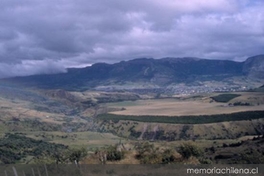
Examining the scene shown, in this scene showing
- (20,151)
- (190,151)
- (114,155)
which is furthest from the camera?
(20,151)

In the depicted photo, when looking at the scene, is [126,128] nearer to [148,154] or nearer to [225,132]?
[225,132]

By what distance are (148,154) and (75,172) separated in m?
11.3

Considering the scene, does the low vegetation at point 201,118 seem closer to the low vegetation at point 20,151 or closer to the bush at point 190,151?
the low vegetation at point 20,151

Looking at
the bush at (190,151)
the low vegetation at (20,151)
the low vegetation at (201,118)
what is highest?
the bush at (190,151)

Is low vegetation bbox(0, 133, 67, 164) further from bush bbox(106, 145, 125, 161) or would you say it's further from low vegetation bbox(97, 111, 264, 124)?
low vegetation bbox(97, 111, 264, 124)

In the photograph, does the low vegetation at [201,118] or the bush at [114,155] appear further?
the low vegetation at [201,118]

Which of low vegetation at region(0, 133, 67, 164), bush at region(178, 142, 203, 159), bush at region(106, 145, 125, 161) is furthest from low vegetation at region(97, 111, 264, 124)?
bush at region(106, 145, 125, 161)

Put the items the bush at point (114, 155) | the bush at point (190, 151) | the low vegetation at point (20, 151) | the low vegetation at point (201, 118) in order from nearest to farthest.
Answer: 1. the bush at point (114, 155)
2. the bush at point (190, 151)
3. the low vegetation at point (20, 151)
4. the low vegetation at point (201, 118)

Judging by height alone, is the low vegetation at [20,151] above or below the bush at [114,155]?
below

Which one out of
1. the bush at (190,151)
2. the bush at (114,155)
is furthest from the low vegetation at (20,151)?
the bush at (190,151)

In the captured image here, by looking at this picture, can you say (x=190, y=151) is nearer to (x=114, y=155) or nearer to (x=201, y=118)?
(x=114, y=155)

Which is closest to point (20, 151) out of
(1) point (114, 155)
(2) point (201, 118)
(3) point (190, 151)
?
(1) point (114, 155)

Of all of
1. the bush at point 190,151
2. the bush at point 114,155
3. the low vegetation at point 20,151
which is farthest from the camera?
the low vegetation at point 20,151

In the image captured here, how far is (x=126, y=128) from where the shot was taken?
478 ft
